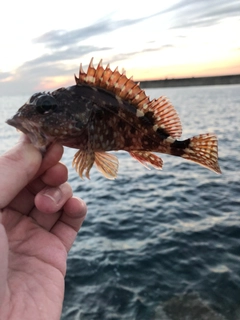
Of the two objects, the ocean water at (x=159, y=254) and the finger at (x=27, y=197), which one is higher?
the finger at (x=27, y=197)

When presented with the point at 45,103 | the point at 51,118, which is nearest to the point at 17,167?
the point at 51,118

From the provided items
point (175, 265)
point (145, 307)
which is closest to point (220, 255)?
point (175, 265)

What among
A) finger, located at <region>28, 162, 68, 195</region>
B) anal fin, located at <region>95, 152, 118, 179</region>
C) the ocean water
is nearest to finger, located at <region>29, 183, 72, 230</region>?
finger, located at <region>28, 162, 68, 195</region>

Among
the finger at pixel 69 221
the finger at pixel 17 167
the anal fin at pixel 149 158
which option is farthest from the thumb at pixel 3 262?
the anal fin at pixel 149 158

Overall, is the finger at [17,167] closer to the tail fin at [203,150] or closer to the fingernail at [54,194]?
the fingernail at [54,194]

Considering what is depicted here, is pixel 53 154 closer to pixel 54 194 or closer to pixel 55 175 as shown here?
pixel 55 175

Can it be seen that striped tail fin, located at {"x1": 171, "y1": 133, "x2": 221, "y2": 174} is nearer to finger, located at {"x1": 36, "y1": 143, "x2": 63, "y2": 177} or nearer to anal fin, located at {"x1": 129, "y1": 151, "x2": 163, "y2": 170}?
anal fin, located at {"x1": 129, "y1": 151, "x2": 163, "y2": 170}

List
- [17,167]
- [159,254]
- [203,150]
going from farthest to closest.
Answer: [159,254], [203,150], [17,167]

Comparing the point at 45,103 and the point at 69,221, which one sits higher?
the point at 45,103
